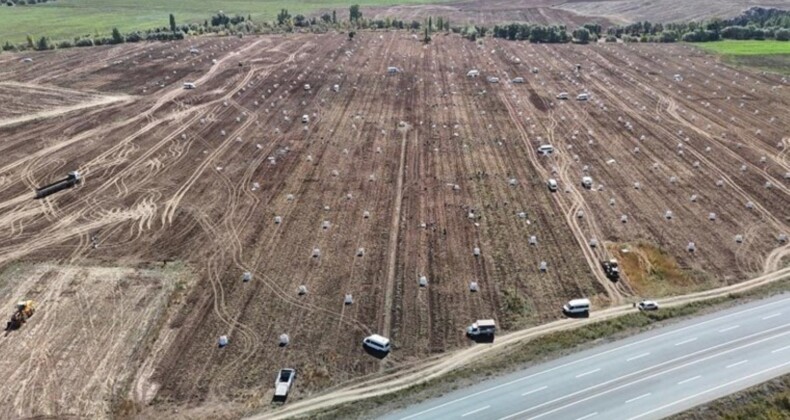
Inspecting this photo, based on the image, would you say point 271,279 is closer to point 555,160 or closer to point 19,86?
point 555,160

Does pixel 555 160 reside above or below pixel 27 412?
above

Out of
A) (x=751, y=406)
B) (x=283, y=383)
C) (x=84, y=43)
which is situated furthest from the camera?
(x=84, y=43)

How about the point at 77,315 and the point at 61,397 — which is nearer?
the point at 61,397

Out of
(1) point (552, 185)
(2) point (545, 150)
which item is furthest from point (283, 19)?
(1) point (552, 185)

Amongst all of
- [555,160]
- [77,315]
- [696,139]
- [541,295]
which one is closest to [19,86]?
[77,315]

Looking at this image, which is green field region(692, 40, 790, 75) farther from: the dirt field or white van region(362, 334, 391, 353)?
white van region(362, 334, 391, 353)

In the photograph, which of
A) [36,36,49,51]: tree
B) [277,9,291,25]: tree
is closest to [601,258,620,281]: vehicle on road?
[36,36,49,51]: tree

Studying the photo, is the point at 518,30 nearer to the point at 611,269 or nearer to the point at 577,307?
the point at 611,269
